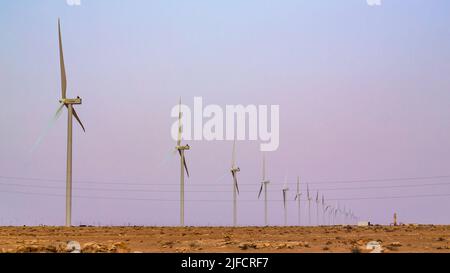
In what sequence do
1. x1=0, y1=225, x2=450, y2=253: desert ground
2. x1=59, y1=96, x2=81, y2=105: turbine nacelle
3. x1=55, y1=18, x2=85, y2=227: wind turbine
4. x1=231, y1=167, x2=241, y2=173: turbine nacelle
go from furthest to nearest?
1. x1=231, y1=167, x2=241, y2=173: turbine nacelle
2. x1=59, y1=96, x2=81, y2=105: turbine nacelle
3. x1=55, y1=18, x2=85, y2=227: wind turbine
4. x1=0, y1=225, x2=450, y2=253: desert ground

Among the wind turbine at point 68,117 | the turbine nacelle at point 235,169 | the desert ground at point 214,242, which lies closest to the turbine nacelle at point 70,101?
the wind turbine at point 68,117

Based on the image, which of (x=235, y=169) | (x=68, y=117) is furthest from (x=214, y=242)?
(x=235, y=169)

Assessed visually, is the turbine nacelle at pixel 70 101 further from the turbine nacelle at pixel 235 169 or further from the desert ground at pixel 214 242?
the turbine nacelle at pixel 235 169

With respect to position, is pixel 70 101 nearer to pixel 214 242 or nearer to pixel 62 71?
pixel 62 71

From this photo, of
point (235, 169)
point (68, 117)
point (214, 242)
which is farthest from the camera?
point (235, 169)

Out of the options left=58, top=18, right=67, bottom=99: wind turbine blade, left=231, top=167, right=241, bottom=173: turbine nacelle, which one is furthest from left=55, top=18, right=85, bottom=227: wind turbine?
left=231, top=167, right=241, bottom=173: turbine nacelle

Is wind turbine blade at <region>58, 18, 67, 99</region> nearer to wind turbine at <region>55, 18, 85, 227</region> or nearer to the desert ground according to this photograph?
wind turbine at <region>55, 18, 85, 227</region>

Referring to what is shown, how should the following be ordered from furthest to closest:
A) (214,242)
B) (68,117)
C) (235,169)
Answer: (235,169)
(68,117)
(214,242)

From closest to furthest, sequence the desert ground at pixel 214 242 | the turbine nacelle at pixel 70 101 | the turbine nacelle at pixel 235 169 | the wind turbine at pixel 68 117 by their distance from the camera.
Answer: the desert ground at pixel 214 242
the wind turbine at pixel 68 117
the turbine nacelle at pixel 70 101
the turbine nacelle at pixel 235 169
